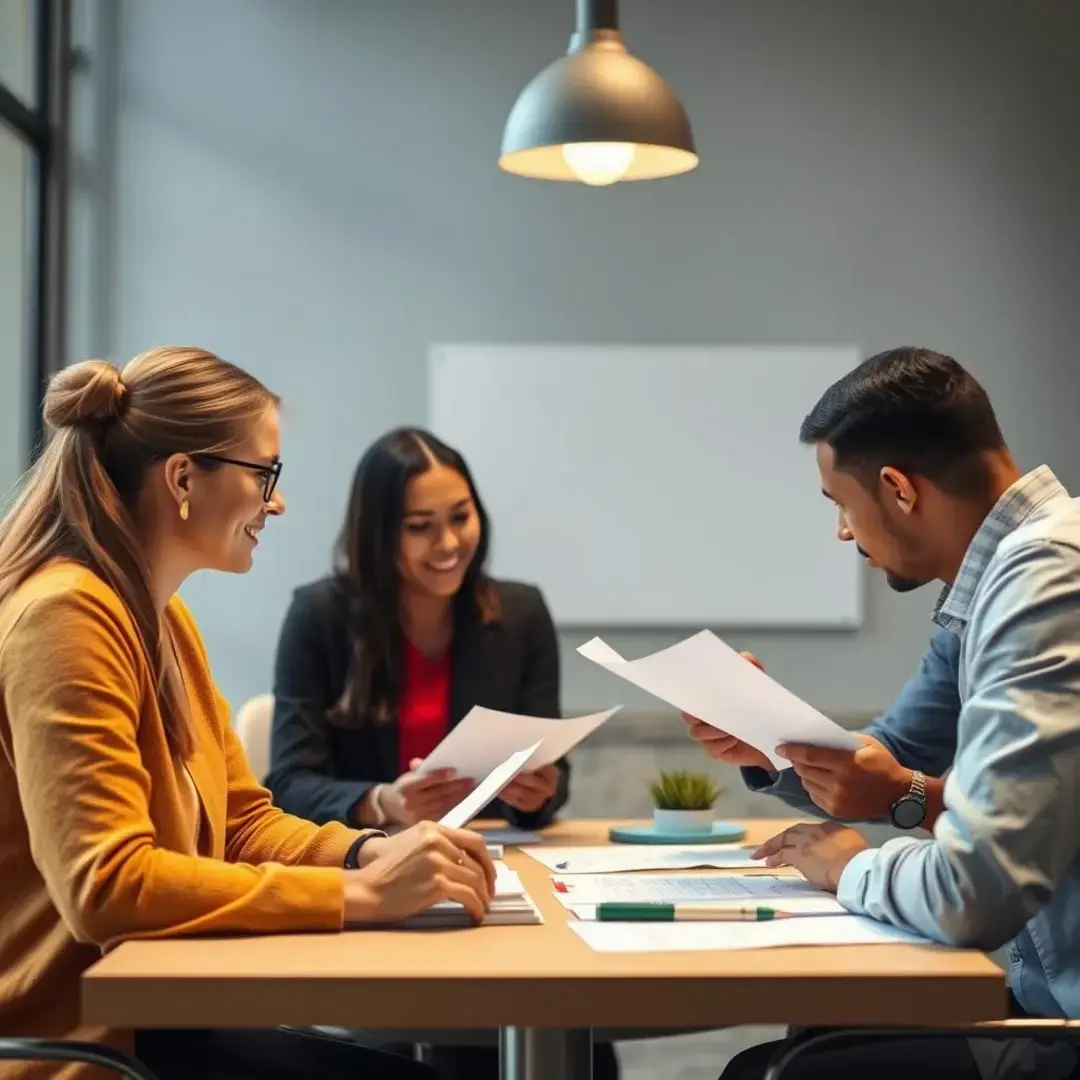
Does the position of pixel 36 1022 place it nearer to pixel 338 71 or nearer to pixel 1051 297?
pixel 338 71

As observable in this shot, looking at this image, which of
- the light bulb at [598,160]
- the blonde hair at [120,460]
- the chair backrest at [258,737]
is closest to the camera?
the blonde hair at [120,460]

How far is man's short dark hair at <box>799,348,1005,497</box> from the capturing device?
167 cm

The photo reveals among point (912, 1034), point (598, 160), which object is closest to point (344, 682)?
point (598, 160)

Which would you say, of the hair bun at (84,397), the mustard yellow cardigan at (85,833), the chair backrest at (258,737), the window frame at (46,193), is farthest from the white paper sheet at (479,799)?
the window frame at (46,193)

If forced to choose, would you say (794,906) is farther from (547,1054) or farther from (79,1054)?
(79,1054)

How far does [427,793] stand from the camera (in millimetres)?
2139

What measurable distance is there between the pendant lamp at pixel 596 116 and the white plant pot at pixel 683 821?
110 cm

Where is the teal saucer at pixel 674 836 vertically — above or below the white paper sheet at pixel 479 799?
below

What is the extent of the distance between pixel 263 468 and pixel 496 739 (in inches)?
20.2

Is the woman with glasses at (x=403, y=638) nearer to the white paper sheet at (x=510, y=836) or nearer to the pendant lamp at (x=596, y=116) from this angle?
the white paper sheet at (x=510, y=836)

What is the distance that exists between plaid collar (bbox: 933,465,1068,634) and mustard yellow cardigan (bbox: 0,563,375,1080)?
760 millimetres

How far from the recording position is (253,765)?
119 inches

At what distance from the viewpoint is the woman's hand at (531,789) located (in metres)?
2.29

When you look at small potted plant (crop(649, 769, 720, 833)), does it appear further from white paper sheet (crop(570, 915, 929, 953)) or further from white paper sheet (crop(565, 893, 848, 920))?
white paper sheet (crop(570, 915, 929, 953))
